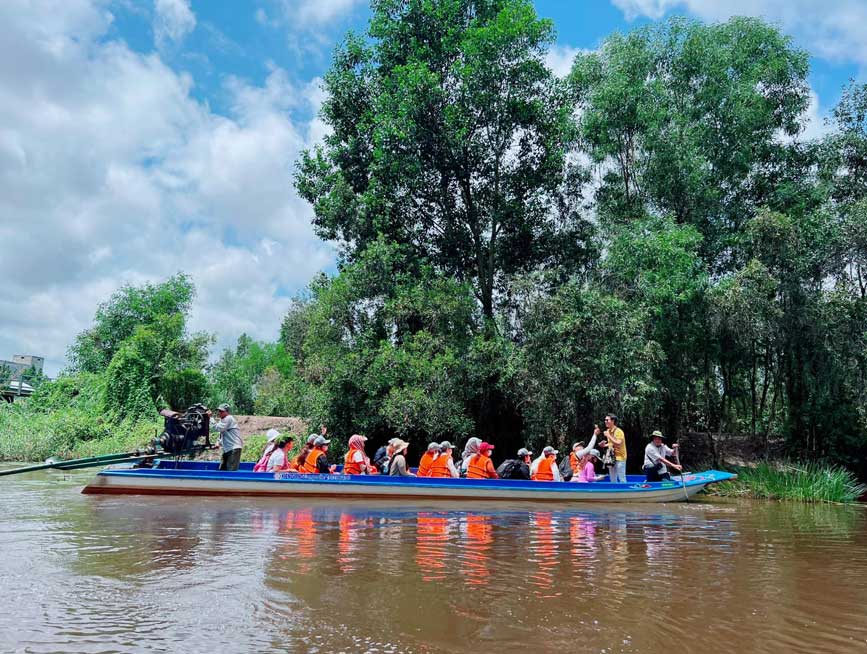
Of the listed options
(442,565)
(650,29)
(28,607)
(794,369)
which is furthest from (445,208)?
(28,607)

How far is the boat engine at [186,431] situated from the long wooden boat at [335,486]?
0.43m

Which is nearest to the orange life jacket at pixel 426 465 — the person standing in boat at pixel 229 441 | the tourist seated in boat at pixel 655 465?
the person standing in boat at pixel 229 441

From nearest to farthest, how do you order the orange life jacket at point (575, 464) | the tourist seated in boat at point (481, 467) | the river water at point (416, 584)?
the river water at point (416, 584), the tourist seated in boat at point (481, 467), the orange life jacket at point (575, 464)

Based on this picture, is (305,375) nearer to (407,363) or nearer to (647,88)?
(407,363)

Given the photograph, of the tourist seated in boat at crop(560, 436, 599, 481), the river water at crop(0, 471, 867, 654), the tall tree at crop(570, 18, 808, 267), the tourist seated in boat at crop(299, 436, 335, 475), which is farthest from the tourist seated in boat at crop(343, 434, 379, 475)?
the tall tree at crop(570, 18, 808, 267)

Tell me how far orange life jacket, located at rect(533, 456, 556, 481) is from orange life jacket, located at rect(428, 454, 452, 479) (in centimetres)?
184

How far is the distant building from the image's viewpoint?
4144 centimetres

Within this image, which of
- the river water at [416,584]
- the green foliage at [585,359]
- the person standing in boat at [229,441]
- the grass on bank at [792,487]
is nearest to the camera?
the river water at [416,584]

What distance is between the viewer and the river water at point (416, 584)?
4477 millimetres

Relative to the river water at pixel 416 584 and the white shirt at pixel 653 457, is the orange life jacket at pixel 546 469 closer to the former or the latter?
the white shirt at pixel 653 457

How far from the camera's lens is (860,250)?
18.2 metres

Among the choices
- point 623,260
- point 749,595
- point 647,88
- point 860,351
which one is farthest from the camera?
Answer: point 647,88

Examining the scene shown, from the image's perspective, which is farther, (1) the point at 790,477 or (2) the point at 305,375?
(2) the point at 305,375

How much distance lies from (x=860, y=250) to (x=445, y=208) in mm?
12442
